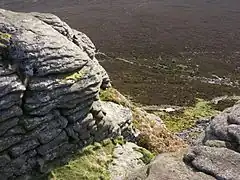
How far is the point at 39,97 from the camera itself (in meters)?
18.3

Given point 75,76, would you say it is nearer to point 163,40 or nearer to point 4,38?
point 4,38

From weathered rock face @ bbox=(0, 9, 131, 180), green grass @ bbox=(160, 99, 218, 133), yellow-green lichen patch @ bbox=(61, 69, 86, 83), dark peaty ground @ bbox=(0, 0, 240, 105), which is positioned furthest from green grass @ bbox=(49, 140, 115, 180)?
dark peaty ground @ bbox=(0, 0, 240, 105)

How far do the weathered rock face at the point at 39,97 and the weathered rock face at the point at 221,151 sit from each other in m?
6.45

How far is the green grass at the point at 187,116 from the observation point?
44.1 m

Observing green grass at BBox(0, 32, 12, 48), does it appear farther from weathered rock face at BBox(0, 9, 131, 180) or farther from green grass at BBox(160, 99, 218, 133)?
green grass at BBox(160, 99, 218, 133)

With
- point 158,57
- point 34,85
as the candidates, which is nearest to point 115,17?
point 158,57

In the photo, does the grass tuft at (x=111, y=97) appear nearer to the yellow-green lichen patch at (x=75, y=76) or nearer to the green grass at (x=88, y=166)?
the green grass at (x=88, y=166)

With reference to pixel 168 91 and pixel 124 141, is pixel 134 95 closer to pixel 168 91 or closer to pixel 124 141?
pixel 168 91

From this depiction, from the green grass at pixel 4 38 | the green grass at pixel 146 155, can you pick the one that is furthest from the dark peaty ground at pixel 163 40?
the green grass at pixel 4 38

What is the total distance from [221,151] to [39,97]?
8.13m

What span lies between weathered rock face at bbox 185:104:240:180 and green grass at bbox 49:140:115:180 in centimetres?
598

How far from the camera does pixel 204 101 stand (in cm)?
5847

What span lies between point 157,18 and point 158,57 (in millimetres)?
44019

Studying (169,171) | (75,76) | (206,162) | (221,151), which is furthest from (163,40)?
(169,171)
